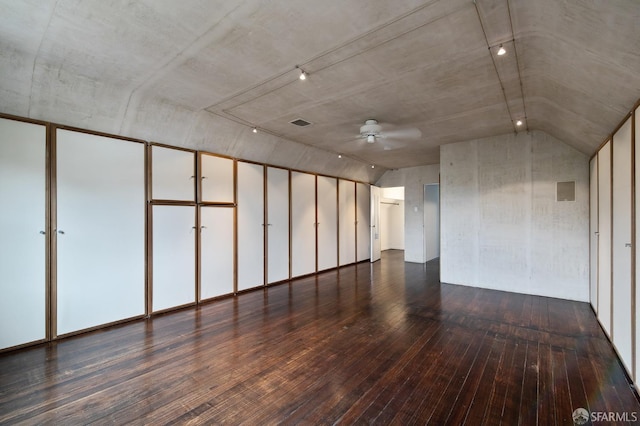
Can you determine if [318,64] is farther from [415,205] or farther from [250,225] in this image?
[415,205]

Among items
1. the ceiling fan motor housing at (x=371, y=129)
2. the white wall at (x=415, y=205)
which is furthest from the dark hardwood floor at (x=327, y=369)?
the white wall at (x=415, y=205)

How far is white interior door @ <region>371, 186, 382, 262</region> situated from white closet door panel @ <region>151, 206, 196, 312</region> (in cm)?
569

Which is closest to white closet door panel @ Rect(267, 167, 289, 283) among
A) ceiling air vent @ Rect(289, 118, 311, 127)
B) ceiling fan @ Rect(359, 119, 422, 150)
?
ceiling air vent @ Rect(289, 118, 311, 127)

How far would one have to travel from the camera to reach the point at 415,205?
28.7 ft

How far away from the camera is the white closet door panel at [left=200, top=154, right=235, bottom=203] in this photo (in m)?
4.89

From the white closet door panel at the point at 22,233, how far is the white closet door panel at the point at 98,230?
0.54 feet

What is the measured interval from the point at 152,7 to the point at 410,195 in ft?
26.1

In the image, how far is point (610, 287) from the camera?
3264mm

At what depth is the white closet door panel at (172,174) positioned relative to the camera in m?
4.28

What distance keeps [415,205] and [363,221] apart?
1660mm

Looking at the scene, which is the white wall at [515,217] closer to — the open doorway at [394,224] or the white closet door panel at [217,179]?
the white closet door panel at [217,179]

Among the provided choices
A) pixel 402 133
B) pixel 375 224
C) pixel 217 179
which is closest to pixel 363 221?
pixel 375 224

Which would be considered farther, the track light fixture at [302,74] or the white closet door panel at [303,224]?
the white closet door panel at [303,224]

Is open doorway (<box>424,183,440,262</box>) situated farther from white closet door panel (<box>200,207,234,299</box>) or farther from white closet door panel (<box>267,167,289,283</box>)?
white closet door panel (<box>200,207,234,299</box>)
